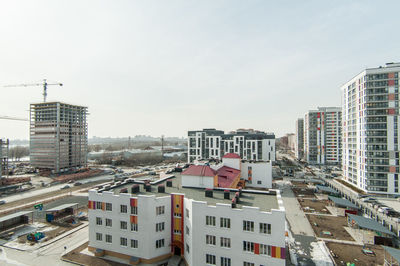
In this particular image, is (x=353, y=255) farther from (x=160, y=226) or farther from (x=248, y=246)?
(x=160, y=226)

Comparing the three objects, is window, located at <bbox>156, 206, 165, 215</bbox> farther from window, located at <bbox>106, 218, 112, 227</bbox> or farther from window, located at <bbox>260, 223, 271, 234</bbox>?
window, located at <bbox>260, 223, 271, 234</bbox>

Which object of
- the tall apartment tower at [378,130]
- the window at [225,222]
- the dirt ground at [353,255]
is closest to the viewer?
the window at [225,222]

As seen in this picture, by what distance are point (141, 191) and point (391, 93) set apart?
2867 inches

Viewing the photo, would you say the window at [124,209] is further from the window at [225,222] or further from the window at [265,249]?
the window at [265,249]

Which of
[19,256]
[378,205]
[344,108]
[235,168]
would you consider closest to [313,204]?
[378,205]

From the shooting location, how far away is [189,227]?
26062 millimetres

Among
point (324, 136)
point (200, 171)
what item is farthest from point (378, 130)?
point (324, 136)

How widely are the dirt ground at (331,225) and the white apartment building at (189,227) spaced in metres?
15.3

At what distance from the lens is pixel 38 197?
57875 mm

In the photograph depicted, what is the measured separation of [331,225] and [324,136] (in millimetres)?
97035

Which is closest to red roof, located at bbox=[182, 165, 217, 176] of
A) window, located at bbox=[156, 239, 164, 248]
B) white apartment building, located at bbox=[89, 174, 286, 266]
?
white apartment building, located at bbox=[89, 174, 286, 266]

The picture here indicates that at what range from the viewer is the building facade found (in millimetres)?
92000

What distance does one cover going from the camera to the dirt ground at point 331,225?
3434cm

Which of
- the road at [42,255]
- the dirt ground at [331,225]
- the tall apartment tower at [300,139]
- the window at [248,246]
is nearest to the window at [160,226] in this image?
the window at [248,246]
